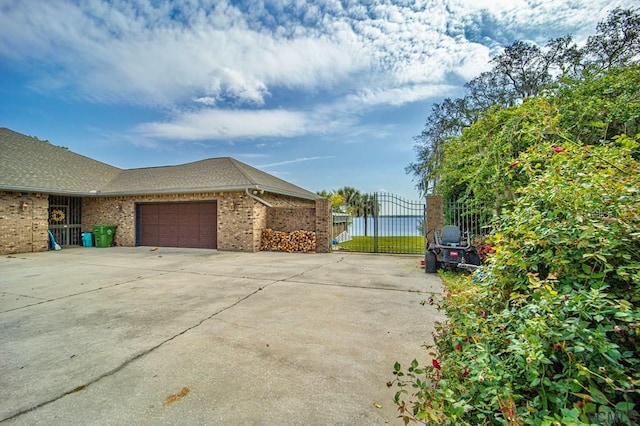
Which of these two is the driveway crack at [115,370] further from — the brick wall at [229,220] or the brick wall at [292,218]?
the brick wall at [292,218]

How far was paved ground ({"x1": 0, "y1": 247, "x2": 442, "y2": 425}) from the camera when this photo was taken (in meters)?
2.14

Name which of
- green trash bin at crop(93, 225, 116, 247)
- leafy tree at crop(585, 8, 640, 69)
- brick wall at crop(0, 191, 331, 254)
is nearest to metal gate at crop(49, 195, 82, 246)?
brick wall at crop(0, 191, 331, 254)

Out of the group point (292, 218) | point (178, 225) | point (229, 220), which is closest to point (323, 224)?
point (292, 218)

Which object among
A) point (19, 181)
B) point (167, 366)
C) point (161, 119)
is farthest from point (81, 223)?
point (167, 366)

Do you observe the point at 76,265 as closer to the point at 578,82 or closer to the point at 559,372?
the point at 559,372

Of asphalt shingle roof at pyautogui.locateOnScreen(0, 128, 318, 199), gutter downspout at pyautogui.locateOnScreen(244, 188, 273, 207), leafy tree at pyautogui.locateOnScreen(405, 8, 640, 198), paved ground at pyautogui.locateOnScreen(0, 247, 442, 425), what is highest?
leafy tree at pyautogui.locateOnScreen(405, 8, 640, 198)

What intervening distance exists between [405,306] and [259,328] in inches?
92.7

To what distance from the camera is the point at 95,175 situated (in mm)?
16078

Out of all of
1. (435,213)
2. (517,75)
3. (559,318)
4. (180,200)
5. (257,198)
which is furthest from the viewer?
(517,75)

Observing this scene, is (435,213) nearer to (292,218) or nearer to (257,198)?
(292,218)

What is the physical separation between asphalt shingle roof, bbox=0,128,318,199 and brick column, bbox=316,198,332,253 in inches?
106

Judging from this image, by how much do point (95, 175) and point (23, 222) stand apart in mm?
4848

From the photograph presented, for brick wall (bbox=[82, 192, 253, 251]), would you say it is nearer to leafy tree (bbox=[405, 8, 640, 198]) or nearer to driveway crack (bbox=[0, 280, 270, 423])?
driveway crack (bbox=[0, 280, 270, 423])

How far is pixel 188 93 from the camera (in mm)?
13234
